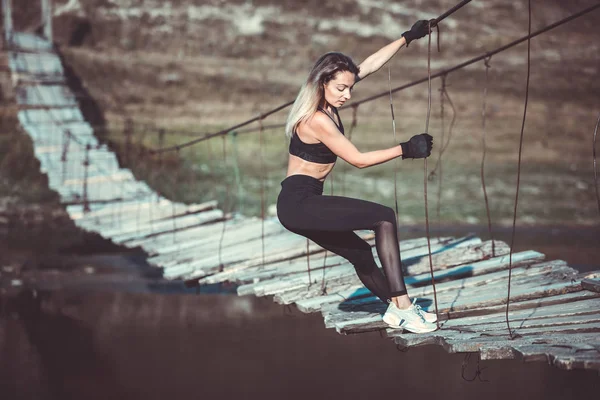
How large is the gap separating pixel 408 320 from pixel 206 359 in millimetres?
3306

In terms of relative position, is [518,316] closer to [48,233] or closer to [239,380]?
[239,380]

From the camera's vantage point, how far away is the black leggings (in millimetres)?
2580

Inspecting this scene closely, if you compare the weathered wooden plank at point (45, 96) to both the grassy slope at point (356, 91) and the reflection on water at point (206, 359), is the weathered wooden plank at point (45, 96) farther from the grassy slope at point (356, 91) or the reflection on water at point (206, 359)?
the reflection on water at point (206, 359)

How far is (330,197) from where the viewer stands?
2.65m

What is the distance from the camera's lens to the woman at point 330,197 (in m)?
2.57

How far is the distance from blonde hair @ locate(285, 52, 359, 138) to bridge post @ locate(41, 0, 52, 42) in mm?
13061

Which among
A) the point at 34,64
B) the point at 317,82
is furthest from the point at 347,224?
the point at 34,64

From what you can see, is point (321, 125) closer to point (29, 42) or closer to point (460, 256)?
point (460, 256)

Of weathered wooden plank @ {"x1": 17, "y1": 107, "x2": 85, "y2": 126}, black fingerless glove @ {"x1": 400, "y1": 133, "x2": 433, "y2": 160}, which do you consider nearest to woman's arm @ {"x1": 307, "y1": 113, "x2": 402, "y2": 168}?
black fingerless glove @ {"x1": 400, "y1": 133, "x2": 433, "y2": 160}

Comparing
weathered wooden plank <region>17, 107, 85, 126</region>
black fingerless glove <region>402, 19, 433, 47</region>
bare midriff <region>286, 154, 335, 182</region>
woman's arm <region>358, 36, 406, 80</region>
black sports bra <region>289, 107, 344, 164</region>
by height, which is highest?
black fingerless glove <region>402, 19, 433, 47</region>

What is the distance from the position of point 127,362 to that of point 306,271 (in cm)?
204

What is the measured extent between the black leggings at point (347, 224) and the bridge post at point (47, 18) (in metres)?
13.0

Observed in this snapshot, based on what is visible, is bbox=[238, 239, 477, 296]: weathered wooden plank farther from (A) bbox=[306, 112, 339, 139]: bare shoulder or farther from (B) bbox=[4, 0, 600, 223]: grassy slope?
(B) bbox=[4, 0, 600, 223]: grassy slope

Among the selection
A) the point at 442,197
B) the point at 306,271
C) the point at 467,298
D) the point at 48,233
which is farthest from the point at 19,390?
the point at 442,197
